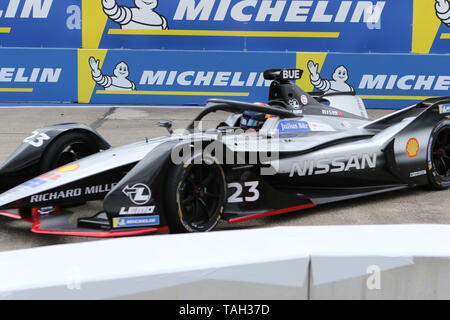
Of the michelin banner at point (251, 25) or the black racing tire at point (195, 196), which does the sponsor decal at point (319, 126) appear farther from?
the michelin banner at point (251, 25)

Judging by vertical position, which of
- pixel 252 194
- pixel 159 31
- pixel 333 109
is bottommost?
pixel 252 194

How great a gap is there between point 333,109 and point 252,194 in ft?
5.79

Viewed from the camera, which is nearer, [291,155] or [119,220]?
[119,220]

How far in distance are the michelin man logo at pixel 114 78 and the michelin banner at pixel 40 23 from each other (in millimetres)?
981

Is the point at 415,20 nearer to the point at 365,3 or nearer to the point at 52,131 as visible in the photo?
the point at 365,3

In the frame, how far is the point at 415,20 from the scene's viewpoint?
12.8 meters

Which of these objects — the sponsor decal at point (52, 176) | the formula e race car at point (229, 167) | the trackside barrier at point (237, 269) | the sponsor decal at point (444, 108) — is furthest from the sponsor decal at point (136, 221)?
the sponsor decal at point (444, 108)

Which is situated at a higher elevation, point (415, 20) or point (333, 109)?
point (415, 20)

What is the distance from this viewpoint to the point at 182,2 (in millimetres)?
13094

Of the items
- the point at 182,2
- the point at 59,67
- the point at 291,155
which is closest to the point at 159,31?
the point at 182,2

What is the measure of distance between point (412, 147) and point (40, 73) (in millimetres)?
8491

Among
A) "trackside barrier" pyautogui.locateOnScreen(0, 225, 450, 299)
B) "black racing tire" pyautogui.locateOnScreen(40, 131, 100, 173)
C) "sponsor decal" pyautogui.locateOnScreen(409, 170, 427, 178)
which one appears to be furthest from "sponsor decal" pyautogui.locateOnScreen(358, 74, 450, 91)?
"trackside barrier" pyautogui.locateOnScreen(0, 225, 450, 299)
